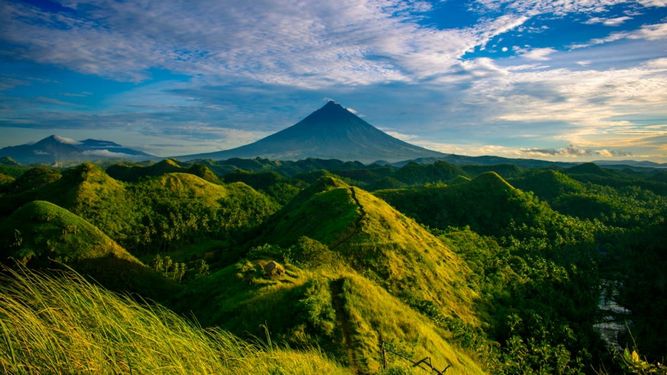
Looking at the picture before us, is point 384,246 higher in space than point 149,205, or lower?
higher

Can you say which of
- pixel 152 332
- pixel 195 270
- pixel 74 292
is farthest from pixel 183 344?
pixel 195 270

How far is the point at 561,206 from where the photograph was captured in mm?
111875

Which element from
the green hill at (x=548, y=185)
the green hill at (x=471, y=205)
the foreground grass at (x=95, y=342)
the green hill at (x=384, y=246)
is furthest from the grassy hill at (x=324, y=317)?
the green hill at (x=548, y=185)

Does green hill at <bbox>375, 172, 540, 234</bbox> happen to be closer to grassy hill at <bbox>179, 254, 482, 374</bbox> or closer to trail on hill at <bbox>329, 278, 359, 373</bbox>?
grassy hill at <bbox>179, 254, 482, 374</bbox>

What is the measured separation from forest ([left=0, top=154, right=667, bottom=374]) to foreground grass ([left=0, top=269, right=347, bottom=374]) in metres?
0.03

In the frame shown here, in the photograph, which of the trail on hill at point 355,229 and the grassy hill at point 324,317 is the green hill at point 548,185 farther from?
the grassy hill at point 324,317

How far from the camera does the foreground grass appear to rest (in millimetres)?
4035

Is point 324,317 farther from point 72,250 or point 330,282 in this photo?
point 72,250

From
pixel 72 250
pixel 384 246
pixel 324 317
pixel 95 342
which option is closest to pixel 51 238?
pixel 72 250

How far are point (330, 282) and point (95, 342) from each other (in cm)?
1692

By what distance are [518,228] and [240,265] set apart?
2694 inches

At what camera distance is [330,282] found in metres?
20.7

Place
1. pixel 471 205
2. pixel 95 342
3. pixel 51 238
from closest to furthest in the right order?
pixel 95 342, pixel 51 238, pixel 471 205

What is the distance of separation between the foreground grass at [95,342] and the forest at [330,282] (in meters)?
0.03
